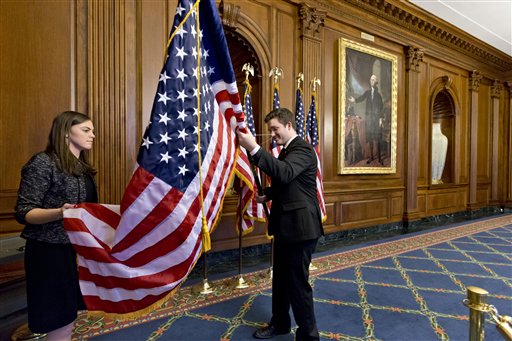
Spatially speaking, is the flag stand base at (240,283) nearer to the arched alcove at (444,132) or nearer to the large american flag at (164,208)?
the large american flag at (164,208)

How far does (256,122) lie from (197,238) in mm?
4491

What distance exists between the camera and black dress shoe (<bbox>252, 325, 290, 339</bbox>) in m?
2.71

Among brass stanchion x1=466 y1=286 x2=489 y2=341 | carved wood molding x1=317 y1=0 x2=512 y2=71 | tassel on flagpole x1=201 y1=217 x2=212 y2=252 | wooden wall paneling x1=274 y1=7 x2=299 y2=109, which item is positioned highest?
carved wood molding x1=317 y1=0 x2=512 y2=71

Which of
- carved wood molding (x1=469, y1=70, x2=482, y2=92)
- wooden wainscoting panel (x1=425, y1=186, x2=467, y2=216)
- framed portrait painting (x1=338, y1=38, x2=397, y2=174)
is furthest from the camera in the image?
carved wood molding (x1=469, y1=70, x2=482, y2=92)

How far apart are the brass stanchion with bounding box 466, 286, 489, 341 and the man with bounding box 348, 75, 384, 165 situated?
6.66m

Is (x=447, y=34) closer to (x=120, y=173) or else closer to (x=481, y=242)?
(x=481, y=242)

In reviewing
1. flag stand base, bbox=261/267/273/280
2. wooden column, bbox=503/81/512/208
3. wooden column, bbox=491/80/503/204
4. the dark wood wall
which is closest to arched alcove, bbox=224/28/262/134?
the dark wood wall

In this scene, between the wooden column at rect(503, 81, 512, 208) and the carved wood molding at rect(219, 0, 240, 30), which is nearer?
the carved wood molding at rect(219, 0, 240, 30)

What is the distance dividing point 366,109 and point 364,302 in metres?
5.14

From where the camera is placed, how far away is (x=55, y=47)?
3.84 meters

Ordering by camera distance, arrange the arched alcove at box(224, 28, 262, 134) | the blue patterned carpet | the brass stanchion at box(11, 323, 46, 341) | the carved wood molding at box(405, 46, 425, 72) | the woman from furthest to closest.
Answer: the carved wood molding at box(405, 46, 425, 72) → the arched alcove at box(224, 28, 262, 134) → the blue patterned carpet → the brass stanchion at box(11, 323, 46, 341) → the woman

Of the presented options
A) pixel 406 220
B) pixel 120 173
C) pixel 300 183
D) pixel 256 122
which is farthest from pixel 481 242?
pixel 120 173

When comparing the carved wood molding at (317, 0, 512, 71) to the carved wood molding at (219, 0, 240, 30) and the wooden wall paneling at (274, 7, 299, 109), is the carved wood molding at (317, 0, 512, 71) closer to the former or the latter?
the wooden wall paneling at (274, 7, 299, 109)

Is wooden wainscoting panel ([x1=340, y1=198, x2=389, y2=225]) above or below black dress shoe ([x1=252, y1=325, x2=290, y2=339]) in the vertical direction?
above
